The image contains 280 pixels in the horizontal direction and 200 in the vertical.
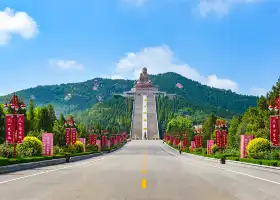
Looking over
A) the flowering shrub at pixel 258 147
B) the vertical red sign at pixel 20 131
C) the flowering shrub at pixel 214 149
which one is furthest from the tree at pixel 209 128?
the vertical red sign at pixel 20 131

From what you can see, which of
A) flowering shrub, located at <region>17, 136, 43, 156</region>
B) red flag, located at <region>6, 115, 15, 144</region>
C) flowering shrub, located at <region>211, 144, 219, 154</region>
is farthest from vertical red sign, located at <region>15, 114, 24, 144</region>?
flowering shrub, located at <region>211, 144, 219, 154</region>

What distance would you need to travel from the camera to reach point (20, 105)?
3500 centimetres

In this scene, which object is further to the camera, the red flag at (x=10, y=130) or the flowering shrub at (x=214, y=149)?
the flowering shrub at (x=214, y=149)

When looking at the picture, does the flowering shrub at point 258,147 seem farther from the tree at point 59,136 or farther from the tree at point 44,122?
the tree at point 44,122

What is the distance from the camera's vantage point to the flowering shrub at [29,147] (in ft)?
117

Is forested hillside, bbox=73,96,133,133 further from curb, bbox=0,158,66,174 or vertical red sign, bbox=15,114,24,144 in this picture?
vertical red sign, bbox=15,114,24,144

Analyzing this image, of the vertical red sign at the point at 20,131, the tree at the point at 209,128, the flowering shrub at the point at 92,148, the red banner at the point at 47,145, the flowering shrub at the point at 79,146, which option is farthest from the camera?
the tree at the point at 209,128

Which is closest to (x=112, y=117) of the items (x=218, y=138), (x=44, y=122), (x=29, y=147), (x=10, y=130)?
(x=44, y=122)

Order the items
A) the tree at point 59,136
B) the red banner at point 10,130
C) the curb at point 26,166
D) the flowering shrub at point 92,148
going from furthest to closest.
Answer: the flowering shrub at point 92,148 < the tree at point 59,136 < the red banner at point 10,130 < the curb at point 26,166

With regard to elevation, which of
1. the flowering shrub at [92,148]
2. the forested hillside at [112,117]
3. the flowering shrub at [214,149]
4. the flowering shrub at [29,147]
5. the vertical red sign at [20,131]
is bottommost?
the flowering shrub at [92,148]

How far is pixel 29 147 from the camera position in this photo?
3628cm

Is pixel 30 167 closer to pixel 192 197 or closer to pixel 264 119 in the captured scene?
pixel 192 197

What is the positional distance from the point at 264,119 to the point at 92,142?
33003mm

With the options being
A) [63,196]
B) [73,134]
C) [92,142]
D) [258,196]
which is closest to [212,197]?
[258,196]
